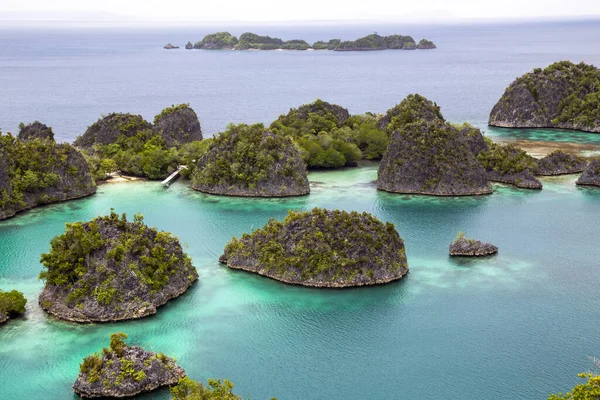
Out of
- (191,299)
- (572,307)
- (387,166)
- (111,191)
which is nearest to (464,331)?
(572,307)

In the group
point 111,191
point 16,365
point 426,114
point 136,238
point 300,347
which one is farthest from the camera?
point 426,114

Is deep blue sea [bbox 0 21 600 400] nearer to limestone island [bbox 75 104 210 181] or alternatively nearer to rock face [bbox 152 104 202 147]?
limestone island [bbox 75 104 210 181]

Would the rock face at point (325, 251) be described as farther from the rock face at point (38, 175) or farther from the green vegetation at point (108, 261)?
the rock face at point (38, 175)

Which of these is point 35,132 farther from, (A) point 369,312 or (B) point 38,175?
(A) point 369,312

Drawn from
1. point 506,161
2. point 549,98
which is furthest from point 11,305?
point 549,98

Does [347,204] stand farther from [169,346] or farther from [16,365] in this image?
[16,365]

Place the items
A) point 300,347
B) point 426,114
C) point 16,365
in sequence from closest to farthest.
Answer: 1. point 16,365
2. point 300,347
3. point 426,114

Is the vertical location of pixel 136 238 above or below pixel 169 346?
above

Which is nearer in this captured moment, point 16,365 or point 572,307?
point 16,365
